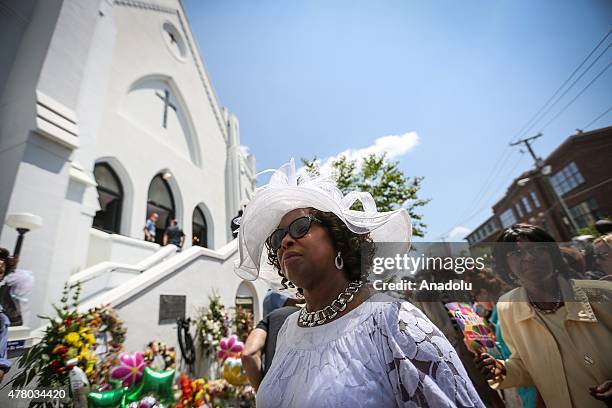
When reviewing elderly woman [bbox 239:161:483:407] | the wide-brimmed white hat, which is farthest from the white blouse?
the wide-brimmed white hat

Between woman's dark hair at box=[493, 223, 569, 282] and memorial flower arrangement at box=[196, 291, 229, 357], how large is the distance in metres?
5.45

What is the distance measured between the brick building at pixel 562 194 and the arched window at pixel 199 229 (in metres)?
12.9

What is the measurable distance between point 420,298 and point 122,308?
4.97 m

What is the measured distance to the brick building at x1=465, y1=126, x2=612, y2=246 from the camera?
27.4ft

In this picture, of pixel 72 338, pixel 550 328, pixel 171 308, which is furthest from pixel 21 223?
pixel 550 328

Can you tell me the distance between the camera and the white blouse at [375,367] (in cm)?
84

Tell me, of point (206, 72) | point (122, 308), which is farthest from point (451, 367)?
point (206, 72)

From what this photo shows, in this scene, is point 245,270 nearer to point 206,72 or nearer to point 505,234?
point 505,234

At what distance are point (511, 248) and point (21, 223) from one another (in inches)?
235

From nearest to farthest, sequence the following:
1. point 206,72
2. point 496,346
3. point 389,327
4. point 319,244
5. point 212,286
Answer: point 389,327
point 319,244
point 496,346
point 212,286
point 206,72

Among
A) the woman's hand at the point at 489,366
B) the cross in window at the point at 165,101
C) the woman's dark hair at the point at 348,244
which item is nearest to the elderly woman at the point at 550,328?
the woman's hand at the point at 489,366

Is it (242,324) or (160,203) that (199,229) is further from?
(242,324)

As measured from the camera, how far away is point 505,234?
1915mm

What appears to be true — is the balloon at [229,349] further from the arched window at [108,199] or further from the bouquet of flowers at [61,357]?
the arched window at [108,199]
